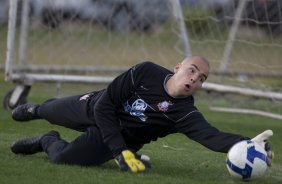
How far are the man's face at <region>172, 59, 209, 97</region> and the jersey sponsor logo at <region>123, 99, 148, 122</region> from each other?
268mm

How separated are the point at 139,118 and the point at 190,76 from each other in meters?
0.48

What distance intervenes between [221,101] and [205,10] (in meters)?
2.56

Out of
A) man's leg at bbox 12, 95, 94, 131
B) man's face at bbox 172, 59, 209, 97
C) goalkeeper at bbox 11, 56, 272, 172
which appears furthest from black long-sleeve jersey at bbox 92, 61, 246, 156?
man's leg at bbox 12, 95, 94, 131

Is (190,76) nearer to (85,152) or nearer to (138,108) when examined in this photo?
(138,108)

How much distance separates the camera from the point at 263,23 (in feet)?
28.7

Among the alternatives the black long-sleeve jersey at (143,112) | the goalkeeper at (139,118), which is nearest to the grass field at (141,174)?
the goalkeeper at (139,118)

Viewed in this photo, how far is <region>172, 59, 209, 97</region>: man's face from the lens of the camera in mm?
4781

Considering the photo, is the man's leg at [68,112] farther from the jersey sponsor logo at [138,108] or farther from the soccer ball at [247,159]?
the soccer ball at [247,159]

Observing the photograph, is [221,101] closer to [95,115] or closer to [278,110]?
[278,110]

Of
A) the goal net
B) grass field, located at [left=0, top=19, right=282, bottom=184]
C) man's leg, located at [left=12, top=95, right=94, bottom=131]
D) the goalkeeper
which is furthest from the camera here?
the goal net

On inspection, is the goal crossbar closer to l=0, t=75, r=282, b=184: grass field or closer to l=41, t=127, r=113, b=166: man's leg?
l=0, t=75, r=282, b=184: grass field

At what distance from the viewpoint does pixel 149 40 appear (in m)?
10.2

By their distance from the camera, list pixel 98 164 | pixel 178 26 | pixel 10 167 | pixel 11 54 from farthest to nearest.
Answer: pixel 178 26
pixel 11 54
pixel 98 164
pixel 10 167

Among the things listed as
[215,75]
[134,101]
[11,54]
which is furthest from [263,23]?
[134,101]
